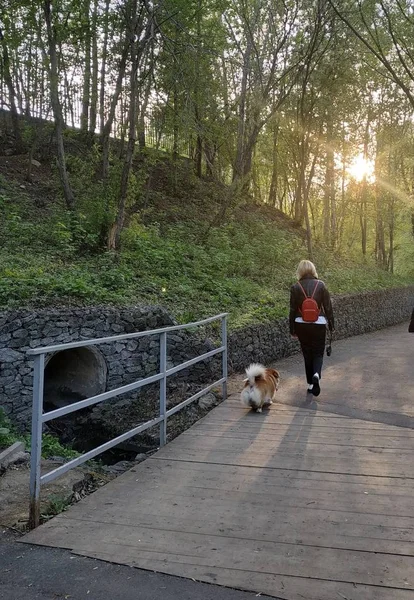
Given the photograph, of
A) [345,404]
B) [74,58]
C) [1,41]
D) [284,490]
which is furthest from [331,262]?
[284,490]

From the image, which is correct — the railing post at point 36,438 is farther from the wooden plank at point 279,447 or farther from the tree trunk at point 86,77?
the tree trunk at point 86,77

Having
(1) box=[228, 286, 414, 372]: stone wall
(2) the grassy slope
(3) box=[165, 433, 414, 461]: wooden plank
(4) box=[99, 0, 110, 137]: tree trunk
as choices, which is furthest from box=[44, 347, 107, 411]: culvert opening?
(4) box=[99, 0, 110, 137]: tree trunk

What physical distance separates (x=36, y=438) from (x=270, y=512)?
172 centimetres

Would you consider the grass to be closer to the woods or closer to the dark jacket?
the dark jacket

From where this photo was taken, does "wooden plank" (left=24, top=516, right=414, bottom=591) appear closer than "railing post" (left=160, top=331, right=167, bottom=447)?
Yes

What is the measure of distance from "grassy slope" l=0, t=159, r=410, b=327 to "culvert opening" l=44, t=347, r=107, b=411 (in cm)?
111

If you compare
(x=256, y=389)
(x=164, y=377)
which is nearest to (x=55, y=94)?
(x=256, y=389)

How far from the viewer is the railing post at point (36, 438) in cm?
341

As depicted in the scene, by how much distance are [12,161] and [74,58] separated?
4.92 m

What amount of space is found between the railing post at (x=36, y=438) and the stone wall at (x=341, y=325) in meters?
6.44

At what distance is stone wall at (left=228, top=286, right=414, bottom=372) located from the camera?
1032cm

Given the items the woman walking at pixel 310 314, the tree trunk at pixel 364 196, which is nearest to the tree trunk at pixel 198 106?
the woman walking at pixel 310 314

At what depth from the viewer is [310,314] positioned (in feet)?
23.4

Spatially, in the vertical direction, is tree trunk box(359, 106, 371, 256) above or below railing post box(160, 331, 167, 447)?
above
